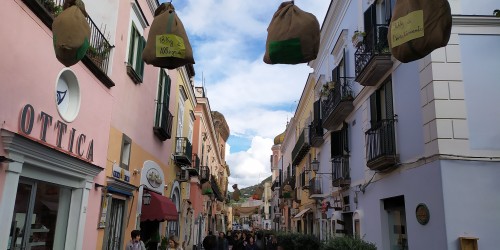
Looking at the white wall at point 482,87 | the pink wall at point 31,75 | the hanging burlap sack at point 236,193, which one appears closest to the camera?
the pink wall at point 31,75

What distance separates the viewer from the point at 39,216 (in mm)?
6961

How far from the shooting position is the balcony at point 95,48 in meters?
6.54

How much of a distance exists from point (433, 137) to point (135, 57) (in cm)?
783

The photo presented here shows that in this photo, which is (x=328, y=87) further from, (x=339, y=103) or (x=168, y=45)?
(x=168, y=45)

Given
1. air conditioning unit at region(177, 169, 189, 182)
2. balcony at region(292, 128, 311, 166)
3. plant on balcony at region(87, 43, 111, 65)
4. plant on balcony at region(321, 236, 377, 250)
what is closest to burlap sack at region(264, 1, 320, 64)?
plant on balcony at region(87, 43, 111, 65)

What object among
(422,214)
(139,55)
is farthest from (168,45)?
(139,55)

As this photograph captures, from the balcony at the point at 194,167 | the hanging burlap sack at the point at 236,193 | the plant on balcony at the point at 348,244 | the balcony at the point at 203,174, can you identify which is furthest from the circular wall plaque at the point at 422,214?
the hanging burlap sack at the point at 236,193

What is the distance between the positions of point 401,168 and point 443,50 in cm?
268

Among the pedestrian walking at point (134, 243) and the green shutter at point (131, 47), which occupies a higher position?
the green shutter at point (131, 47)

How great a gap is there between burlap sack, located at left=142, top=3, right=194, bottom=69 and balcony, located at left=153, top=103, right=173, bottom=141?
361 inches

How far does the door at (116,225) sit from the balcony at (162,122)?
352cm

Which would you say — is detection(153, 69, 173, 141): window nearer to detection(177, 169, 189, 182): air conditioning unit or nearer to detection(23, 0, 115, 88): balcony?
detection(177, 169, 189, 182): air conditioning unit

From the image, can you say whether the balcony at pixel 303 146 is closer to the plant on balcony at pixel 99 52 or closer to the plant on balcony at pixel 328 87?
the plant on balcony at pixel 328 87

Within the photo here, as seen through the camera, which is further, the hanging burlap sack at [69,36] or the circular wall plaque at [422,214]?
the circular wall plaque at [422,214]
